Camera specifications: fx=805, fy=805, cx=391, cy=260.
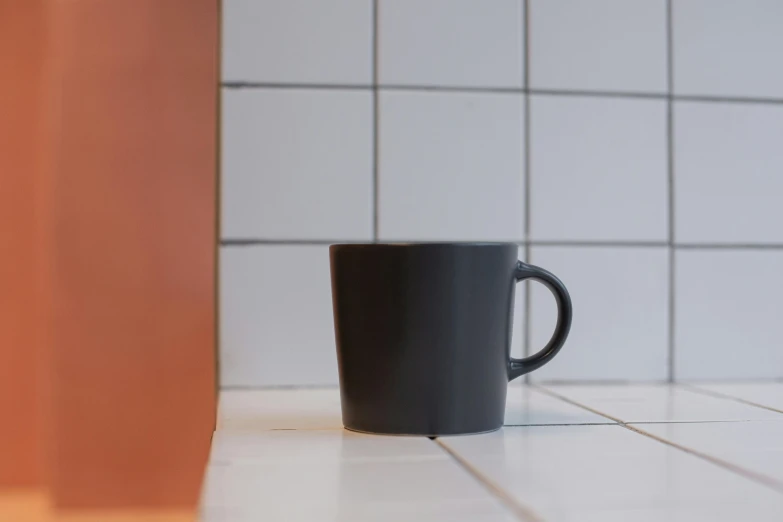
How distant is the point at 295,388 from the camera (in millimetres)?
763

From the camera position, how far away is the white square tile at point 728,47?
82cm

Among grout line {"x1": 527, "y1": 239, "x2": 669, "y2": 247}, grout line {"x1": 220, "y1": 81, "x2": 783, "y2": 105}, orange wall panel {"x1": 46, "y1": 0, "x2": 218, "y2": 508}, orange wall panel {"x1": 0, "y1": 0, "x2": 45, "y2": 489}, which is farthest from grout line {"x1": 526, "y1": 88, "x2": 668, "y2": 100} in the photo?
orange wall panel {"x1": 0, "y1": 0, "x2": 45, "y2": 489}

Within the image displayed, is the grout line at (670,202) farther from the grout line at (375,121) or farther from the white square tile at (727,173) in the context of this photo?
the grout line at (375,121)

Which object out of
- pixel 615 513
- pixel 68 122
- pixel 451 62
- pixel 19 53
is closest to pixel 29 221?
pixel 19 53

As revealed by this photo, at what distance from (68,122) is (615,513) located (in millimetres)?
805

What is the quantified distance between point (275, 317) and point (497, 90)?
31 cm

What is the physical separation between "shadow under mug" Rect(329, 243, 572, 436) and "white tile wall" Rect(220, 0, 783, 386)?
273mm

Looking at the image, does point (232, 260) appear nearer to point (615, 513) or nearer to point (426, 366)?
point (426, 366)

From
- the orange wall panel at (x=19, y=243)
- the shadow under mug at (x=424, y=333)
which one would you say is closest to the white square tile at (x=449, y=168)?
the shadow under mug at (x=424, y=333)

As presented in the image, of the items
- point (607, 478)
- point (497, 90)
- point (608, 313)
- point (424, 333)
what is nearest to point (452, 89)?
point (497, 90)

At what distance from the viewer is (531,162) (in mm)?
792

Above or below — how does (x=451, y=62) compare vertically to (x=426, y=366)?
above

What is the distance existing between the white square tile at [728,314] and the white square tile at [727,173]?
0.02 m

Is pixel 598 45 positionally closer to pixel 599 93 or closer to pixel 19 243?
pixel 599 93
